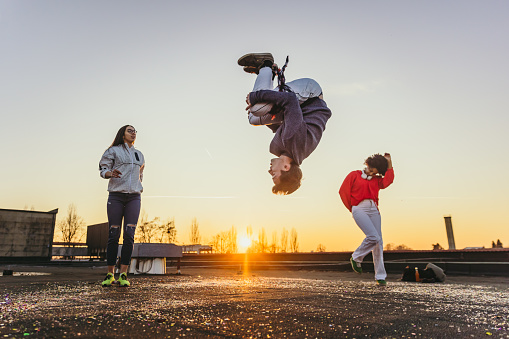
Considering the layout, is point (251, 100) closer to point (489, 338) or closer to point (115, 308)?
point (115, 308)

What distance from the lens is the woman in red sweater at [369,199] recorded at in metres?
6.18

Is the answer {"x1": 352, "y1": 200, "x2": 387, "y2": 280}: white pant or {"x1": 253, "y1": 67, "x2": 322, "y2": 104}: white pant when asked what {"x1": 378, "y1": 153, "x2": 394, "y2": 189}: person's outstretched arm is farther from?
{"x1": 253, "y1": 67, "x2": 322, "y2": 104}: white pant

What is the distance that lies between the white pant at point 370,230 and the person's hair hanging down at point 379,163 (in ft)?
2.09

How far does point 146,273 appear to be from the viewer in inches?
323

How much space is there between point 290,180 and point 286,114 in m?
0.69

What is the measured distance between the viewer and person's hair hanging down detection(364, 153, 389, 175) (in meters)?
6.13

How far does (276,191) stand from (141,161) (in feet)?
7.05

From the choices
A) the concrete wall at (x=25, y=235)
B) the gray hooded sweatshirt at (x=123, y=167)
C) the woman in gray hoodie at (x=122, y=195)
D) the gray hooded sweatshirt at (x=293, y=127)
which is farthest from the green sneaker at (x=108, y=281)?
the concrete wall at (x=25, y=235)

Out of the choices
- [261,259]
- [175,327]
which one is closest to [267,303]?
[175,327]

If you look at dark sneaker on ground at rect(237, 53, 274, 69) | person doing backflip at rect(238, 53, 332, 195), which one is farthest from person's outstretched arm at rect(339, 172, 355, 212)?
dark sneaker on ground at rect(237, 53, 274, 69)

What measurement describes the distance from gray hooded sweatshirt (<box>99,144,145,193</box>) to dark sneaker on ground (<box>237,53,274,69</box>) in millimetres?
2075

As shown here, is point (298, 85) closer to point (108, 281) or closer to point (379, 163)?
point (379, 163)

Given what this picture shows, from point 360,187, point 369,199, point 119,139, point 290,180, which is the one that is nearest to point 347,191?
point 360,187

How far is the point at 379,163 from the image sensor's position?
6133 millimetres
